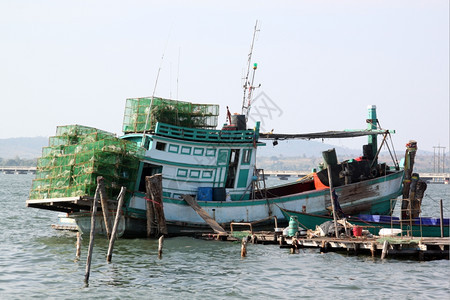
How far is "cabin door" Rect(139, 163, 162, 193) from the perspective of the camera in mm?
32094

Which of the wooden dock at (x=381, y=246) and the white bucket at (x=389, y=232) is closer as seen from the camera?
the wooden dock at (x=381, y=246)

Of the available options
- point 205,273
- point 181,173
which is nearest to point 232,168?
point 181,173

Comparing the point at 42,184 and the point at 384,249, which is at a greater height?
the point at 42,184

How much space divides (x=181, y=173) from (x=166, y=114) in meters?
3.11

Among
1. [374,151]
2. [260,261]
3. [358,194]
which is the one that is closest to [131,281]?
[260,261]

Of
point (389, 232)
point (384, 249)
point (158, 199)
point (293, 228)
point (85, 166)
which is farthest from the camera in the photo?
point (158, 199)

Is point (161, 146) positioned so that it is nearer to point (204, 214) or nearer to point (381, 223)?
point (204, 214)

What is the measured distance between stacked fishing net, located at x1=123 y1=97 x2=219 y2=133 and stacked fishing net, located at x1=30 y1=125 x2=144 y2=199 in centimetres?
178

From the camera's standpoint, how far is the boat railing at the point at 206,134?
32.0 metres

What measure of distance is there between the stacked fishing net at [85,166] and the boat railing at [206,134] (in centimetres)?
205

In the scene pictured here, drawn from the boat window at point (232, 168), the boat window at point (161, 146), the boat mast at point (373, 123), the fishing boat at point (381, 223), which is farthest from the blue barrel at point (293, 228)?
the boat mast at point (373, 123)

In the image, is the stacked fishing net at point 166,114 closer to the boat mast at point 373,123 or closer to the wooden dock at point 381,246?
the wooden dock at point 381,246

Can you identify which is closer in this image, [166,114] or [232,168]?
[166,114]

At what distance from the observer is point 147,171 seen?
32812 mm
